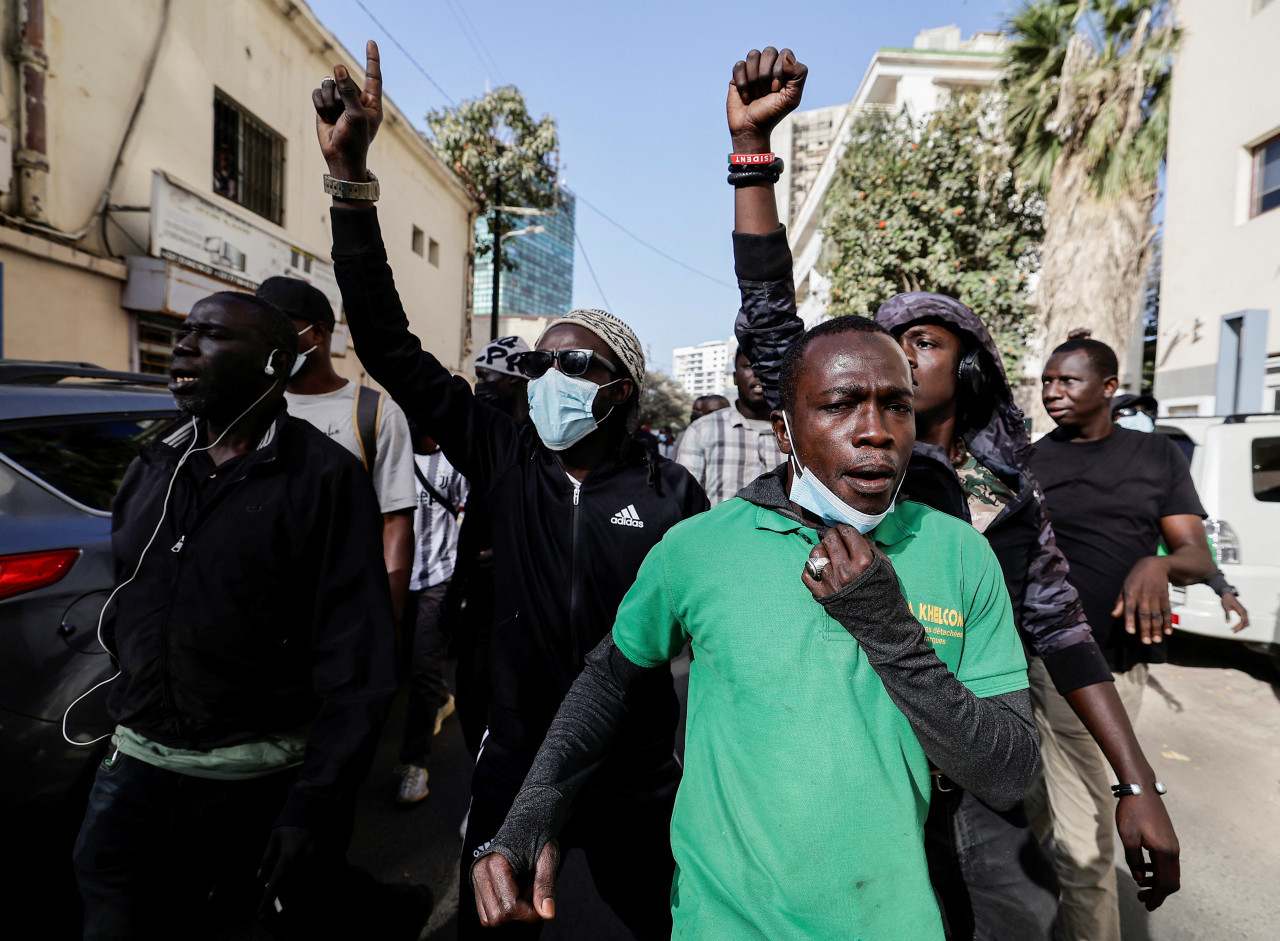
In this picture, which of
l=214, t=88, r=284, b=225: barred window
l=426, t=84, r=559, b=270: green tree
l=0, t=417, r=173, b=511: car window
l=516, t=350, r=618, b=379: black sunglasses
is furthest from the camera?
l=426, t=84, r=559, b=270: green tree

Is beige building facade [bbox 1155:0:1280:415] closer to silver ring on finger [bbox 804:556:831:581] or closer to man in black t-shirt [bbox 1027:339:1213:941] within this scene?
man in black t-shirt [bbox 1027:339:1213:941]

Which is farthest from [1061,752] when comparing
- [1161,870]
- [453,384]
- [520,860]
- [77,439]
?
[77,439]

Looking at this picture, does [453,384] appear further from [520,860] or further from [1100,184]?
[1100,184]

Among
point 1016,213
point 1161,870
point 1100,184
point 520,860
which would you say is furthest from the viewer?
point 1016,213

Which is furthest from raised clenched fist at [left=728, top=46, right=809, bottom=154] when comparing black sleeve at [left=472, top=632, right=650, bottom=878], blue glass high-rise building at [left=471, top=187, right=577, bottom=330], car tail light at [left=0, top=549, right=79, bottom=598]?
blue glass high-rise building at [left=471, top=187, right=577, bottom=330]

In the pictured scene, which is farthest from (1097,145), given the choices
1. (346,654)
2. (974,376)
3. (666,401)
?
(666,401)

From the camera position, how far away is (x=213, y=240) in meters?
9.55

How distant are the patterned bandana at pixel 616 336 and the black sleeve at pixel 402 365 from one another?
33 cm

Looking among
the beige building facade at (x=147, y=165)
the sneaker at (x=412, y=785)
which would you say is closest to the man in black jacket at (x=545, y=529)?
the sneaker at (x=412, y=785)

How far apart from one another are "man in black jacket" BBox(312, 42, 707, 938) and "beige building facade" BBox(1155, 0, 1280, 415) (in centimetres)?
1148

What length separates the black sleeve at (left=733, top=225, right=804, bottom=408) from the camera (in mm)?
1989

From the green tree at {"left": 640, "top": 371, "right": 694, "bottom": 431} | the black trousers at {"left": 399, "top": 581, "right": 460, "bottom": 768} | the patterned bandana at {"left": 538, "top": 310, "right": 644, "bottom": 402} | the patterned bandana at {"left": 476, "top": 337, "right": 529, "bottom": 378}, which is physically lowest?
Answer: the black trousers at {"left": 399, "top": 581, "right": 460, "bottom": 768}

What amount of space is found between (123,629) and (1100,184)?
1375cm

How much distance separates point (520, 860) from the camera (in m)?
1.29
